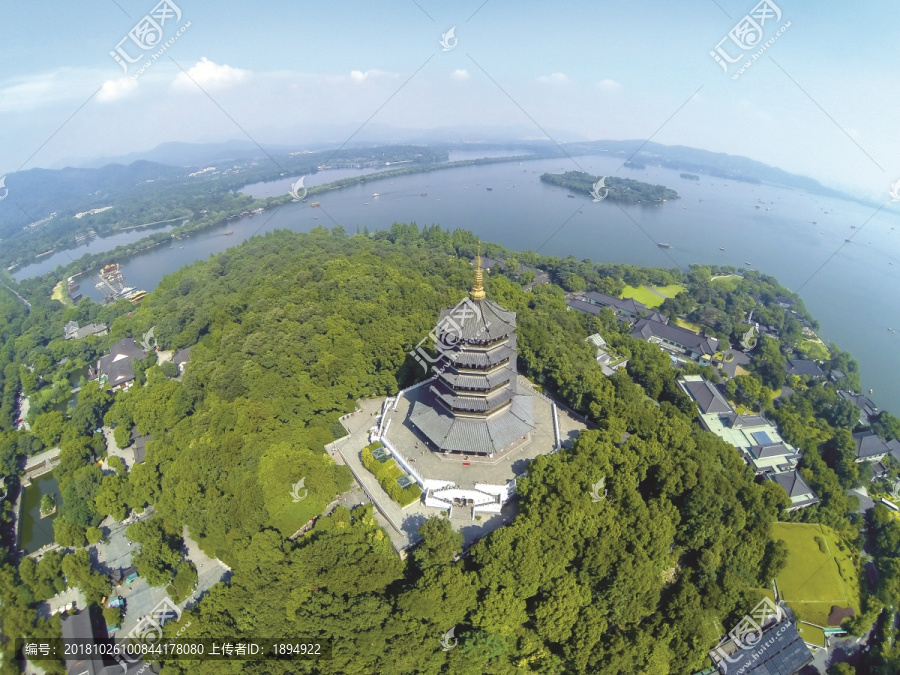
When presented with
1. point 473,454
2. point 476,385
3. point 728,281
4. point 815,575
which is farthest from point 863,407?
point 476,385

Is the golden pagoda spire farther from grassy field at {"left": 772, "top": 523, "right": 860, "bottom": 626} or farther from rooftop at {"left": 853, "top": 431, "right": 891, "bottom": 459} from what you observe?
rooftop at {"left": 853, "top": 431, "right": 891, "bottom": 459}

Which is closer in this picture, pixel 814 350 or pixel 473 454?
pixel 473 454

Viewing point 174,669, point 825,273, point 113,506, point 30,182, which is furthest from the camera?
point 30,182

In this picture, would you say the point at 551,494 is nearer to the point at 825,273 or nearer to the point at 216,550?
the point at 216,550

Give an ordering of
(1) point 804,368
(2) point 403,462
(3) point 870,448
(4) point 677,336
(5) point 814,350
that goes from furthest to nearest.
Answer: (5) point 814,350 < (4) point 677,336 < (1) point 804,368 < (3) point 870,448 < (2) point 403,462

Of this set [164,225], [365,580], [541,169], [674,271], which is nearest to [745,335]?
[674,271]

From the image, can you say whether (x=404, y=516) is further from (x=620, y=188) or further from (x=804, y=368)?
(x=620, y=188)

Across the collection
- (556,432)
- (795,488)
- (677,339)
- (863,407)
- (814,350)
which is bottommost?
(795,488)

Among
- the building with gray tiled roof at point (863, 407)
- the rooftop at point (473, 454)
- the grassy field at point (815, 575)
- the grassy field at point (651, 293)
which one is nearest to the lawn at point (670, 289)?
the grassy field at point (651, 293)
